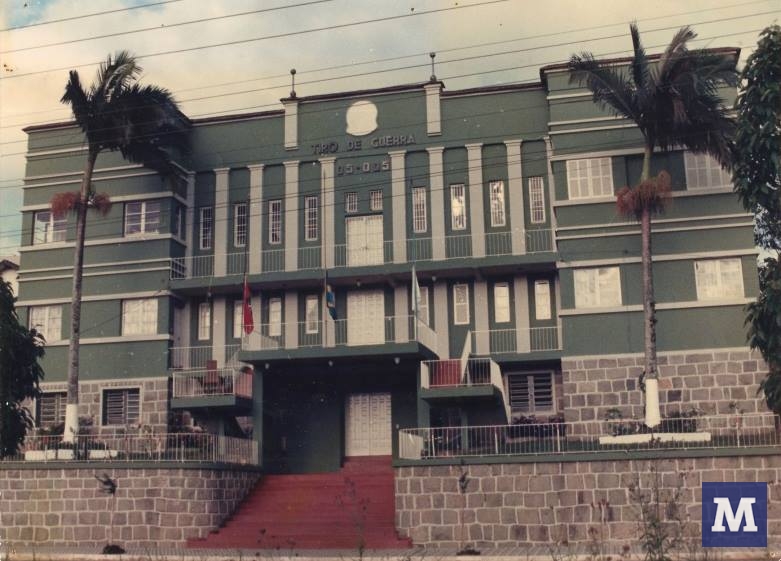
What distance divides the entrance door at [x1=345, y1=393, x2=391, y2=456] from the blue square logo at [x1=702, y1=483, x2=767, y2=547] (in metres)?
13.2

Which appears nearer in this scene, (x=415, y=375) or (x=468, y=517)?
(x=468, y=517)

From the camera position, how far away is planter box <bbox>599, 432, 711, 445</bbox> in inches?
1059

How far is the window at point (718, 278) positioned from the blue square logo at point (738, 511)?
305 inches

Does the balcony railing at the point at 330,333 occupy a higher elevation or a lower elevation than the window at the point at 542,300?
lower

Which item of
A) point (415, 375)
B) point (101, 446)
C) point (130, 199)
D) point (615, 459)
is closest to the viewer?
point (615, 459)

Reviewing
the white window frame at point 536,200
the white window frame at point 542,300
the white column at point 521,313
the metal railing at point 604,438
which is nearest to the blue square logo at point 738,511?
the metal railing at point 604,438

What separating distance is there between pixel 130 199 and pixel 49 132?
4.65m

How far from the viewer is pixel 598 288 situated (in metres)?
32.7

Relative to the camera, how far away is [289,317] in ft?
121

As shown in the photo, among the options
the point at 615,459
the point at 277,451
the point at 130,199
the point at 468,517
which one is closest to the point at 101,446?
the point at 277,451

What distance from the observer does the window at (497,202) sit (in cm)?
3600

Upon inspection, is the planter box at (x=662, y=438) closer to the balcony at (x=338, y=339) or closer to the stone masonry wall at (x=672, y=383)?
the stone masonry wall at (x=672, y=383)

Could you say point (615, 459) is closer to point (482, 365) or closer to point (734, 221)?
point (482, 365)

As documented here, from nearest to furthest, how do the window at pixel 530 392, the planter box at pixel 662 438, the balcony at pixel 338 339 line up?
1. the planter box at pixel 662 438
2. the balcony at pixel 338 339
3. the window at pixel 530 392
